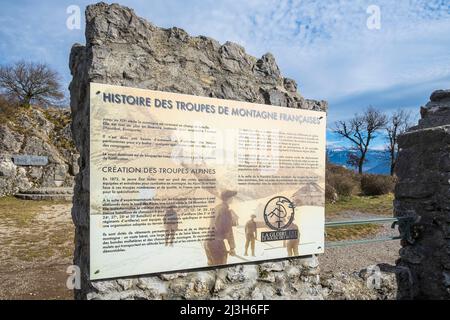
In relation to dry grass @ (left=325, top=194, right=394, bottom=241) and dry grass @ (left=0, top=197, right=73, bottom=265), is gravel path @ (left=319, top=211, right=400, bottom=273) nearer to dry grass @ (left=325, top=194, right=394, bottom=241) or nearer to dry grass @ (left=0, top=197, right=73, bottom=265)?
dry grass @ (left=325, top=194, right=394, bottom=241)

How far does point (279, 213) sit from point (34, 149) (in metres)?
17.2

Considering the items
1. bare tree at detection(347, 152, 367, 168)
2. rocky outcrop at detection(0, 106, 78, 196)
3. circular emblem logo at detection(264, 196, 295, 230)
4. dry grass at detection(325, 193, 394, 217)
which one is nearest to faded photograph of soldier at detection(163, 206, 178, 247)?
circular emblem logo at detection(264, 196, 295, 230)

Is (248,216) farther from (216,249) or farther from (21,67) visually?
(21,67)

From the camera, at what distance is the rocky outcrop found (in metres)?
16.0

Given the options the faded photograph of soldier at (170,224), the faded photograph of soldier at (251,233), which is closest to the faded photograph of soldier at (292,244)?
the faded photograph of soldier at (251,233)

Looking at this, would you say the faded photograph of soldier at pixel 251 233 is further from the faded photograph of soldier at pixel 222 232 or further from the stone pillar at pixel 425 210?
the stone pillar at pixel 425 210

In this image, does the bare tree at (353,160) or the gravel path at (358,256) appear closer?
the gravel path at (358,256)

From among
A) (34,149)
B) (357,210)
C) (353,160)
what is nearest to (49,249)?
(357,210)

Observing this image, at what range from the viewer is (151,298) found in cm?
246

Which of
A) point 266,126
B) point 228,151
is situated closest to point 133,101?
point 228,151

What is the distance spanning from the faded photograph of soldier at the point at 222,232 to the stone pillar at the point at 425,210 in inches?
74.4

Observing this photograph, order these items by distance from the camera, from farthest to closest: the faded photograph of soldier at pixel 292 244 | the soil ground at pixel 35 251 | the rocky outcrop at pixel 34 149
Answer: the rocky outcrop at pixel 34 149 < the soil ground at pixel 35 251 < the faded photograph of soldier at pixel 292 244

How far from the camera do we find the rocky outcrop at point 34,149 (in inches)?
628

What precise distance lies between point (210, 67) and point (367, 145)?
34025 mm
